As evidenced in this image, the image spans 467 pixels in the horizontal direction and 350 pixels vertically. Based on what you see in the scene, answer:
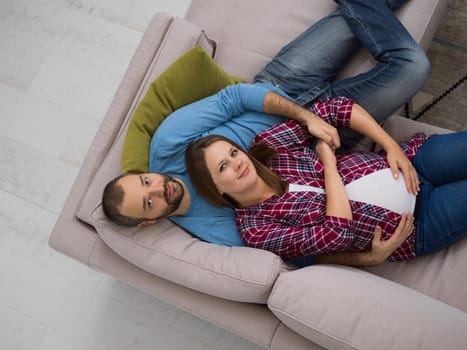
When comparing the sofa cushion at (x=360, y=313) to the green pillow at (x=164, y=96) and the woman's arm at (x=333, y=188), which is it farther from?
the green pillow at (x=164, y=96)

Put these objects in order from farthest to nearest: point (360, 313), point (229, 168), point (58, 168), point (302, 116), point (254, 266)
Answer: point (58, 168) < point (302, 116) < point (229, 168) < point (254, 266) < point (360, 313)

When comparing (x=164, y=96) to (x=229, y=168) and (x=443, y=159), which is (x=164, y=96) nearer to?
(x=229, y=168)

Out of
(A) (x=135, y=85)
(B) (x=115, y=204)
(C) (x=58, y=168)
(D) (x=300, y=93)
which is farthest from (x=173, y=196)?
(C) (x=58, y=168)

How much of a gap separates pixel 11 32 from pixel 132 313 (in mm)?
1634

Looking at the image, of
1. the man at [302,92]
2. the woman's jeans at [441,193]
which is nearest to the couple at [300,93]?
the man at [302,92]

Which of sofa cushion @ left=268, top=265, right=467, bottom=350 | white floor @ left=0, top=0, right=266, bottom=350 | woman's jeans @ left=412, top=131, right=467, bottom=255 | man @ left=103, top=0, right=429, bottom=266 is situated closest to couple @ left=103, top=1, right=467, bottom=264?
man @ left=103, top=0, right=429, bottom=266

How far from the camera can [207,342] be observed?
181 cm

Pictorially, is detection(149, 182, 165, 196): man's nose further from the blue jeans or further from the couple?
the blue jeans

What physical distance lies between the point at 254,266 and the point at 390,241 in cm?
42

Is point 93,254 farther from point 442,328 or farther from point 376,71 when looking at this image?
point 376,71

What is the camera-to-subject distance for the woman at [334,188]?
4.33 ft

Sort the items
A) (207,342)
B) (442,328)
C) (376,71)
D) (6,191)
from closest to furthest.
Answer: (442,328) < (376,71) < (207,342) < (6,191)

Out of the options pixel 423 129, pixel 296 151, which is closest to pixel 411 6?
pixel 423 129

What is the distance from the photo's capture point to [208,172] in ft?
4.45
